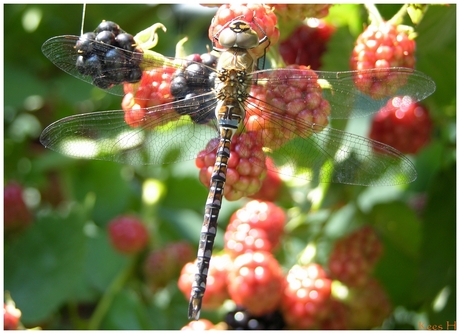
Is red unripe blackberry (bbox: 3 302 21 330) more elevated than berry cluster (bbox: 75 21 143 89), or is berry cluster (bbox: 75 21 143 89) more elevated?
berry cluster (bbox: 75 21 143 89)

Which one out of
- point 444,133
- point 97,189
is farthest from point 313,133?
point 97,189

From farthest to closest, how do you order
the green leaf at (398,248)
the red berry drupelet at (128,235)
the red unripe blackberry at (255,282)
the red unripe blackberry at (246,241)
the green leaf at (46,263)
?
the red berry drupelet at (128,235) < the green leaf at (398,248) < the green leaf at (46,263) < the red unripe blackberry at (246,241) < the red unripe blackberry at (255,282)

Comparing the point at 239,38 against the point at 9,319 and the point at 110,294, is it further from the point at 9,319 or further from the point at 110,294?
the point at 110,294

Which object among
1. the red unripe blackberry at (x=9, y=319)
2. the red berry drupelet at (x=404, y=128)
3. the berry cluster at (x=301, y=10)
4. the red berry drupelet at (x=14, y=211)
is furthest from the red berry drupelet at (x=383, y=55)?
the red berry drupelet at (x=14, y=211)

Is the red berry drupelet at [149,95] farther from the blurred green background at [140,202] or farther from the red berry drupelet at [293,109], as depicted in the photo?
the blurred green background at [140,202]

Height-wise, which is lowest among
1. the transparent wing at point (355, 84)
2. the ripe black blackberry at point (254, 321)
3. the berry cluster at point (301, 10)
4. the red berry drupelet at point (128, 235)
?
the ripe black blackberry at point (254, 321)

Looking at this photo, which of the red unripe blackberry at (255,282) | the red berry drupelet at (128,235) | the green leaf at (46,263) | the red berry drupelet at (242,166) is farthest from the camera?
the red berry drupelet at (128,235)

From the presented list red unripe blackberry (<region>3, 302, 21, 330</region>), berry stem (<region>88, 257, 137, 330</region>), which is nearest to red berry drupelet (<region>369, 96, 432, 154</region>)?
berry stem (<region>88, 257, 137, 330</region>)

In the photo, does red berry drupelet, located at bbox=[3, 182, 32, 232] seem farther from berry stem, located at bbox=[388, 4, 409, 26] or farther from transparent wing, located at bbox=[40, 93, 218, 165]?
berry stem, located at bbox=[388, 4, 409, 26]
